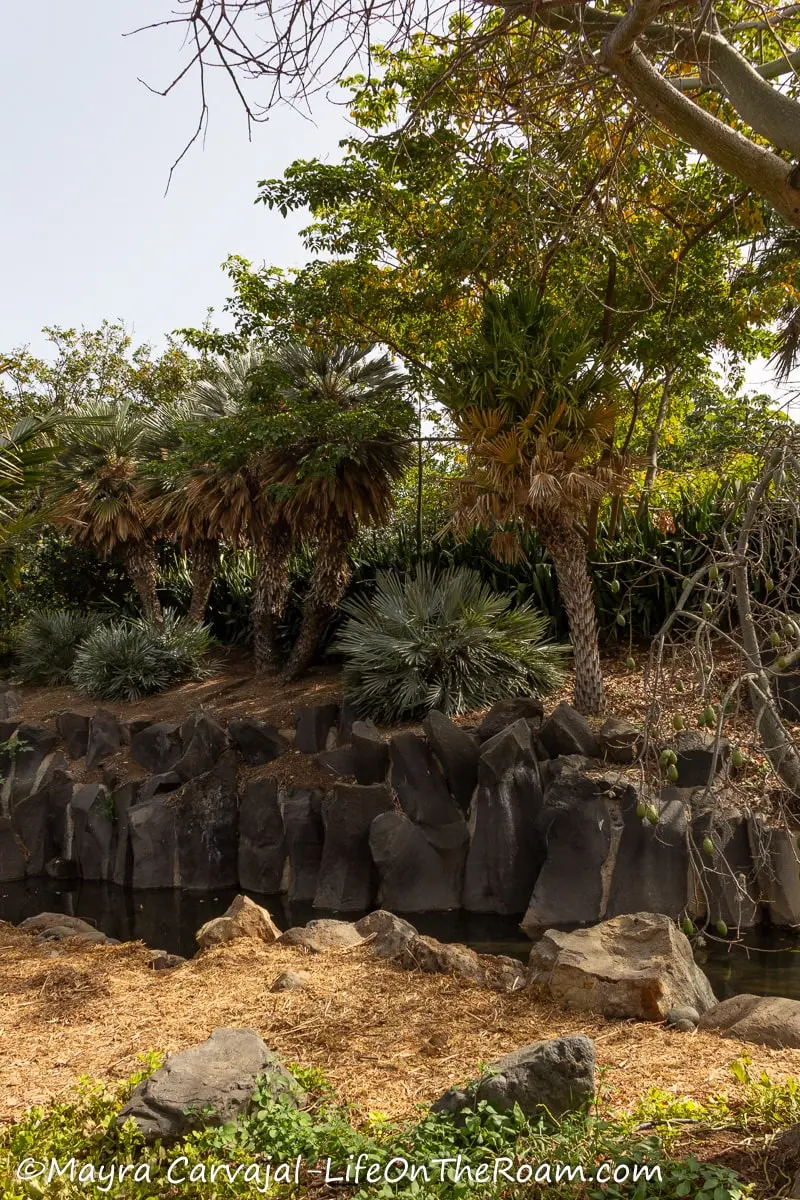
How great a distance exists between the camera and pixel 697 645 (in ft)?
11.6

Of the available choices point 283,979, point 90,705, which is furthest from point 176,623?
point 283,979

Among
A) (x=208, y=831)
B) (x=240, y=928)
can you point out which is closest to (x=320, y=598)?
(x=208, y=831)

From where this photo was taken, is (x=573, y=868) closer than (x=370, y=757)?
Yes

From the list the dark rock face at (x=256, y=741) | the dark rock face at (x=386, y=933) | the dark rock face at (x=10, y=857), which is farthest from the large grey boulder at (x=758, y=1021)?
the dark rock face at (x=10, y=857)

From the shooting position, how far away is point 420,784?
10.1 metres

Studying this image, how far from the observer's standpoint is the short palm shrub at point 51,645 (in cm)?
1686

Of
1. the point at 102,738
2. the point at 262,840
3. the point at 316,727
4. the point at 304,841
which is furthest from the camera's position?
the point at 102,738

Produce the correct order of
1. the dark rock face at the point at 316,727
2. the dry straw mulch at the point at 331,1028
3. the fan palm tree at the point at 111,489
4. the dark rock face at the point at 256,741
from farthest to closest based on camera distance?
the fan palm tree at the point at 111,489, the dark rock face at the point at 256,741, the dark rock face at the point at 316,727, the dry straw mulch at the point at 331,1028

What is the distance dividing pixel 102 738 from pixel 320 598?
3462mm

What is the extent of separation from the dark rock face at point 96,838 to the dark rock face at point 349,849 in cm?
330

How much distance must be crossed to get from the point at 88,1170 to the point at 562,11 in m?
4.70

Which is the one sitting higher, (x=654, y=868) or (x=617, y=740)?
(x=617, y=740)

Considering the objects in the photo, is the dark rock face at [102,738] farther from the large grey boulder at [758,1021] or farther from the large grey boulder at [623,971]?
the large grey boulder at [758,1021]

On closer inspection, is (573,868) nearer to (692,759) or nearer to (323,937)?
(692,759)
